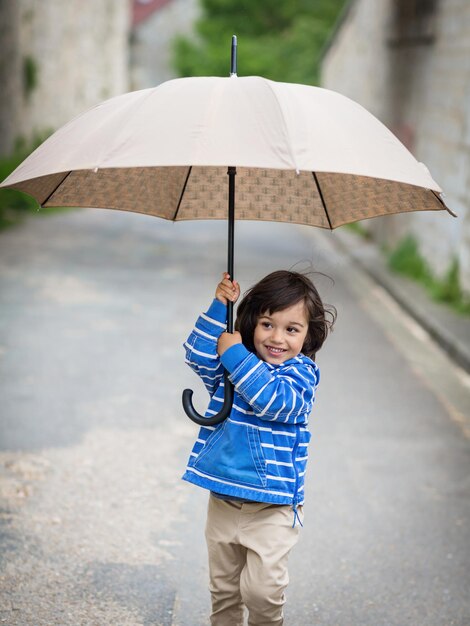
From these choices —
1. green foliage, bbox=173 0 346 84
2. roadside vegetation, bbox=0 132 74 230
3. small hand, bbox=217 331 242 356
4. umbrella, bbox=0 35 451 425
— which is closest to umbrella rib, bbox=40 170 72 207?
umbrella, bbox=0 35 451 425

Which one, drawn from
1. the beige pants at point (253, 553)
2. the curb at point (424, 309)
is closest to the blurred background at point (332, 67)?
the curb at point (424, 309)

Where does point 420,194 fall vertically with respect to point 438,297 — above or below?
above

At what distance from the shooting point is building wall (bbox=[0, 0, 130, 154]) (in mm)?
21047

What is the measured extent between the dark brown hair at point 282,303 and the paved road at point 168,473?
117 centimetres

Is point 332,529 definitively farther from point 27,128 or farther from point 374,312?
point 27,128

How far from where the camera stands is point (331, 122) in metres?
2.84

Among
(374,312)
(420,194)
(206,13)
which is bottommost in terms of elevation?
(374,312)

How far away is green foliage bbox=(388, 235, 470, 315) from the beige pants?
7.18m

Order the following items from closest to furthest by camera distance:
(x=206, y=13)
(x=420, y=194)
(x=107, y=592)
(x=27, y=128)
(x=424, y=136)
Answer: (x=420, y=194)
(x=107, y=592)
(x=424, y=136)
(x=27, y=128)
(x=206, y=13)

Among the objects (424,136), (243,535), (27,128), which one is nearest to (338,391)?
(243,535)

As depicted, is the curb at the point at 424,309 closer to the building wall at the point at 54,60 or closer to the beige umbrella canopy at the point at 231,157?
the beige umbrella canopy at the point at 231,157

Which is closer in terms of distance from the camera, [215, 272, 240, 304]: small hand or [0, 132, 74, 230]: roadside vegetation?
[215, 272, 240, 304]: small hand

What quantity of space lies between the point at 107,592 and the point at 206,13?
48.8 m

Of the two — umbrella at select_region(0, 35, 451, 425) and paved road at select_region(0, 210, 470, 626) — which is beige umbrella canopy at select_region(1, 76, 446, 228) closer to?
umbrella at select_region(0, 35, 451, 425)
